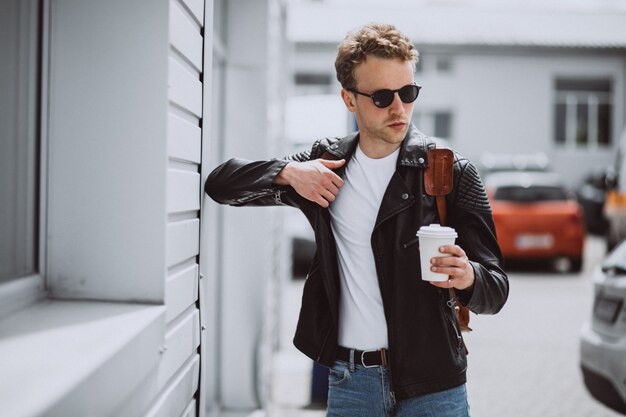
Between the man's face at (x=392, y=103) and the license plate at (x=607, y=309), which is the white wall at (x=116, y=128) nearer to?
the man's face at (x=392, y=103)

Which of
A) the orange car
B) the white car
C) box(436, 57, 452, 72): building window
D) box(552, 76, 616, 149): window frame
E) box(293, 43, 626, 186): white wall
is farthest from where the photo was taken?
box(552, 76, 616, 149): window frame

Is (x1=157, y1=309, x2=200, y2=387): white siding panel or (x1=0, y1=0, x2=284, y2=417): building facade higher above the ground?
(x1=0, y1=0, x2=284, y2=417): building facade

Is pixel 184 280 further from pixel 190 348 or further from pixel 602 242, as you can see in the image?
pixel 602 242

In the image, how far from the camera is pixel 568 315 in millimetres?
9445

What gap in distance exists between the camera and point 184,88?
2.45m

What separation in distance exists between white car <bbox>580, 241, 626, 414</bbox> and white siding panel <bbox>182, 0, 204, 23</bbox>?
2972 millimetres

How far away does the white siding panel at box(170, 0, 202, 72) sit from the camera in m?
2.24

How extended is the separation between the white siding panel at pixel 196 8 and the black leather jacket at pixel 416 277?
2.65ft

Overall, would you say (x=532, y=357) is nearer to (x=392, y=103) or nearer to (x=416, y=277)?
(x=416, y=277)

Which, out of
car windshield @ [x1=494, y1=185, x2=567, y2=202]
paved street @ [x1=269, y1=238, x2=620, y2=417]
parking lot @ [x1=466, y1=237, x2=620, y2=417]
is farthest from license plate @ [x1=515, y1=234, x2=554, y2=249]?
paved street @ [x1=269, y1=238, x2=620, y2=417]

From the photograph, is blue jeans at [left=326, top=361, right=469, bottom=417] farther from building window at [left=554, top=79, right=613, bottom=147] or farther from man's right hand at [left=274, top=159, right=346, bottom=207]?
building window at [left=554, top=79, right=613, bottom=147]

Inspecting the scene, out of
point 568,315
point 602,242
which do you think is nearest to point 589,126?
point 602,242

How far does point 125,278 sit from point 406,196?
0.91 metres

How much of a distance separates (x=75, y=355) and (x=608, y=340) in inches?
139
